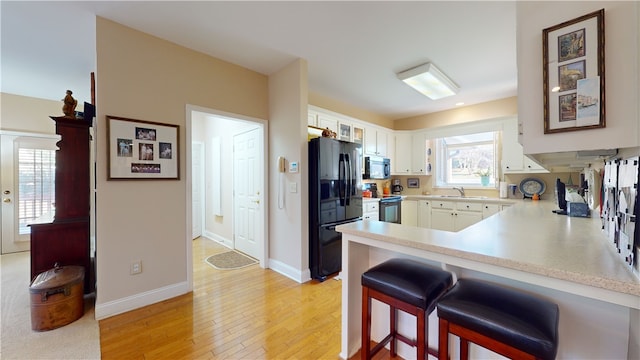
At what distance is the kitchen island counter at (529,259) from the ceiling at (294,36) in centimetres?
183

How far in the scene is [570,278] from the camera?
2.83 ft

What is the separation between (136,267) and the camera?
238 centimetres

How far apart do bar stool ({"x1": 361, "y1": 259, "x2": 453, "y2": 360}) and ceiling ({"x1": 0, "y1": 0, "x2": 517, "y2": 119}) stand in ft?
6.79

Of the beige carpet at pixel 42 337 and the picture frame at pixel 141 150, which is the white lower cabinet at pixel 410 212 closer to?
the picture frame at pixel 141 150

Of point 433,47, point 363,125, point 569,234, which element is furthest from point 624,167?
point 363,125

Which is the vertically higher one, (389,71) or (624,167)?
(389,71)

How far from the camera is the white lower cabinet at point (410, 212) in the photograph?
5.09 m

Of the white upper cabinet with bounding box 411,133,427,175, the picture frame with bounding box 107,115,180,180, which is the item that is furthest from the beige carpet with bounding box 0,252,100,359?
the white upper cabinet with bounding box 411,133,427,175

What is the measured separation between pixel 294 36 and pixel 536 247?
8.45 feet

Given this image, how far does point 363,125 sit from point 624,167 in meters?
3.89

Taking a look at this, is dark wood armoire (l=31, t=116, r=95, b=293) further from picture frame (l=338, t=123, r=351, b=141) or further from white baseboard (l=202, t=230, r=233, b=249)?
picture frame (l=338, t=123, r=351, b=141)

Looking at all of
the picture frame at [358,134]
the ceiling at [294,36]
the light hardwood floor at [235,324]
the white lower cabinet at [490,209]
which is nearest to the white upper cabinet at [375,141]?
the picture frame at [358,134]

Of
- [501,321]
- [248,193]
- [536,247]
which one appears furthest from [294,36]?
[501,321]

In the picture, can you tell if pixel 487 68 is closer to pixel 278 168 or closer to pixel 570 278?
pixel 278 168
